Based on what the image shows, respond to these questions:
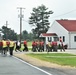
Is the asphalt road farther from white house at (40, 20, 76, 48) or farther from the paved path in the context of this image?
white house at (40, 20, 76, 48)

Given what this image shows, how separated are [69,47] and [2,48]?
90.1ft

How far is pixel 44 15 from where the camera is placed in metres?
113

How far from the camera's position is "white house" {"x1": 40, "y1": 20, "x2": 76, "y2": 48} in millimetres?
65938

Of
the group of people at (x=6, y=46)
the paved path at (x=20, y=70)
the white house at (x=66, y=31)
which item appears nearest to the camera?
the paved path at (x=20, y=70)

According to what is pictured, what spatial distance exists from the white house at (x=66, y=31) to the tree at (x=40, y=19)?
33.5m

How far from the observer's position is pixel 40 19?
11125 centimetres

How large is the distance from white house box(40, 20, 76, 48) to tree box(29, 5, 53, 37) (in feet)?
110

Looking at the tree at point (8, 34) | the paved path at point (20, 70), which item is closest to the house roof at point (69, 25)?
the paved path at point (20, 70)

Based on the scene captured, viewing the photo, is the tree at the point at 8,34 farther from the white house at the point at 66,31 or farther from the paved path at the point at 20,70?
the paved path at the point at 20,70

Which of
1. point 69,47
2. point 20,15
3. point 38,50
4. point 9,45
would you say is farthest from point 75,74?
point 20,15

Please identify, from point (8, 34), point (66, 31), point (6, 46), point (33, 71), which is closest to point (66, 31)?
point (66, 31)

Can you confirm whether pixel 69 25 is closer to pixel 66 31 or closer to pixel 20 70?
pixel 66 31

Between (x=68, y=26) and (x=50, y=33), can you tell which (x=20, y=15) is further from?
(x=68, y=26)

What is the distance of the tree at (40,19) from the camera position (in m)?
108
